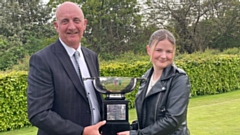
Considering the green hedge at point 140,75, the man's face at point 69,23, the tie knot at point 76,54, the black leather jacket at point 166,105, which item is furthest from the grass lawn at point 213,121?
the man's face at point 69,23

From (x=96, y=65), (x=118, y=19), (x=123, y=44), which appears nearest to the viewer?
(x=96, y=65)

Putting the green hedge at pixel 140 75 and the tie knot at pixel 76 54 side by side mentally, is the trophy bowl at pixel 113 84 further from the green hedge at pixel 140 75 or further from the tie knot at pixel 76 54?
the green hedge at pixel 140 75

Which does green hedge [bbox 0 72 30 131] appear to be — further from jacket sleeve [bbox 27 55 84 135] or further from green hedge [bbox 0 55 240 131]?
jacket sleeve [bbox 27 55 84 135]

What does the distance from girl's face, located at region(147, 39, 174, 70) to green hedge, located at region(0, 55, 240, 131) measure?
754 cm

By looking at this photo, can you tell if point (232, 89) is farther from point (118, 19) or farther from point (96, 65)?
point (96, 65)

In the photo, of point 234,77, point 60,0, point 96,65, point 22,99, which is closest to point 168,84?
point 96,65

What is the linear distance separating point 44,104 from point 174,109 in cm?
90

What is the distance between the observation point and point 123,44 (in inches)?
1026

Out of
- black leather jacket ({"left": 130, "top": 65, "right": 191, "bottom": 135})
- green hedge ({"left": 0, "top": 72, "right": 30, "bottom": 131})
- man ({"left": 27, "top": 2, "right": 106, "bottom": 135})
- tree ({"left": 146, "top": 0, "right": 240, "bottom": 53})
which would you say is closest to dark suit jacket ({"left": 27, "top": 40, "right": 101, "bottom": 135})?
man ({"left": 27, "top": 2, "right": 106, "bottom": 135})

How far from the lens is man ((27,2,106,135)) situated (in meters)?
2.43

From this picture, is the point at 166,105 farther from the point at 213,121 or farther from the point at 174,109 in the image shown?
the point at 213,121

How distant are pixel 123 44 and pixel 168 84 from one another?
930 inches

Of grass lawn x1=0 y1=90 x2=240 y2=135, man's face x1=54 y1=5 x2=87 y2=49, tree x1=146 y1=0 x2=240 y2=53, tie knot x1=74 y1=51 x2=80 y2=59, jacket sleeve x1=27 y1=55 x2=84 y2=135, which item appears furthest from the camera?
tree x1=146 y1=0 x2=240 y2=53

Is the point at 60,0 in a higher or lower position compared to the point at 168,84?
higher
